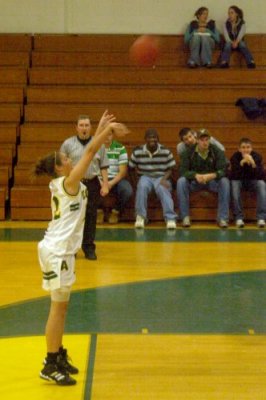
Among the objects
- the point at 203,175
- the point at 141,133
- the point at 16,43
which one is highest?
the point at 16,43

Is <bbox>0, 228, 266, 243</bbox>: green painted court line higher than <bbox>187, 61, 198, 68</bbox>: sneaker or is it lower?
lower

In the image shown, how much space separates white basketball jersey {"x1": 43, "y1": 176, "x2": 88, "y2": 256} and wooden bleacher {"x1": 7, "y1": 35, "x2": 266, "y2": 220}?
7.67 metres

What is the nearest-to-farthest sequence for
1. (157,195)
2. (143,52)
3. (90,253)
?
(90,253)
(143,52)
(157,195)

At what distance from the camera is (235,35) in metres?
15.6

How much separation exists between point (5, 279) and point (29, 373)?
311 cm

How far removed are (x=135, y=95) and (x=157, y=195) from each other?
8.89ft

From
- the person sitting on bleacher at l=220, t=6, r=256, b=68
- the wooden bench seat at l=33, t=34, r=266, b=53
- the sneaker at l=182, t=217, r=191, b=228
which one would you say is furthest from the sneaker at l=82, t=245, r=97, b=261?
the wooden bench seat at l=33, t=34, r=266, b=53

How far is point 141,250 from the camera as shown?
33.8ft

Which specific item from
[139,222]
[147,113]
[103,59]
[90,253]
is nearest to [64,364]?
[90,253]

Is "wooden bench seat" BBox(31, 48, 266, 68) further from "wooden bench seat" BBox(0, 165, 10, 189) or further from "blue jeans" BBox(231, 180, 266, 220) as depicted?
"blue jeans" BBox(231, 180, 266, 220)

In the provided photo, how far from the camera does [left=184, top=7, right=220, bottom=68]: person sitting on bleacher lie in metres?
15.4

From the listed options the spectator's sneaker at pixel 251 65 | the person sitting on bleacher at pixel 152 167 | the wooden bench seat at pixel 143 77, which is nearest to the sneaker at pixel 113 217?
the person sitting on bleacher at pixel 152 167

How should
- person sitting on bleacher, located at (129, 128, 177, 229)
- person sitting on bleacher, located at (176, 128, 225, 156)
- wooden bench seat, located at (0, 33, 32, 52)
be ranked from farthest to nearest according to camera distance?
wooden bench seat, located at (0, 33, 32, 52) < person sitting on bleacher, located at (176, 128, 225, 156) < person sitting on bleacher, located at (129, 128, 177, 229)

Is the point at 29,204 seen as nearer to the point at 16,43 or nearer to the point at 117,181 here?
the point at 117,181
